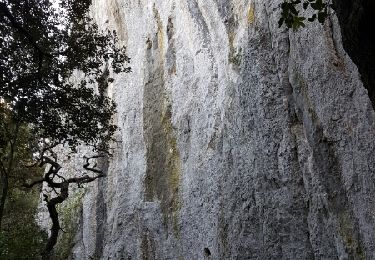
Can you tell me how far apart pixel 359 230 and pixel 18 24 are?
23.6 ft

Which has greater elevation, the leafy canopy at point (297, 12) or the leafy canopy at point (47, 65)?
the leafy canopy at point (47, 65)

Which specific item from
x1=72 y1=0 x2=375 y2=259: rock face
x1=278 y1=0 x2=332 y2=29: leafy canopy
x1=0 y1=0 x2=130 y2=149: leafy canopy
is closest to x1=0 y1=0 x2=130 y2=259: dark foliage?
x1=0 y1=0 x2=130 y2=149: leafy canopy

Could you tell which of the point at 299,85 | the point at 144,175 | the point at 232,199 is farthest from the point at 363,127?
the point at 144,175

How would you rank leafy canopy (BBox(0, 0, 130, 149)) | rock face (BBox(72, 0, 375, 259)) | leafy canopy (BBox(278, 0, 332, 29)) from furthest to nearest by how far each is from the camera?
leafy canopy (BBox(0, 0, 130, 149)) < rock face (BBox(72, 0, 375, 259)) < leafy canopy (BBox(278, 0, 332, 29))

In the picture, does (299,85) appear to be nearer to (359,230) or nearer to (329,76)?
(329,76)

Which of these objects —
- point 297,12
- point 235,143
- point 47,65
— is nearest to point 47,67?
point 47,65

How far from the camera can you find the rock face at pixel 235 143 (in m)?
8.03

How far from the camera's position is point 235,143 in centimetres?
1123

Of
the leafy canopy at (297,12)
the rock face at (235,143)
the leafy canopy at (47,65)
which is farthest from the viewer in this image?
the leafy canopy at (47,65)

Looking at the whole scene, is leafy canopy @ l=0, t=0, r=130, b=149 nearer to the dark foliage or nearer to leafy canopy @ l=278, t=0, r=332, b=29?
the dark foliage

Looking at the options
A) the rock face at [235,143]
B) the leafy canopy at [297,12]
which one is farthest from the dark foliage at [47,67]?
the leafy canopy at [297,12]

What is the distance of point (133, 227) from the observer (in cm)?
1655

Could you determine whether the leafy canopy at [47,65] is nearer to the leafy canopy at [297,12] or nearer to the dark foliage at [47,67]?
the dark foliage at [47,67]

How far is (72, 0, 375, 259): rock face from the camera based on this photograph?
8.03 m
